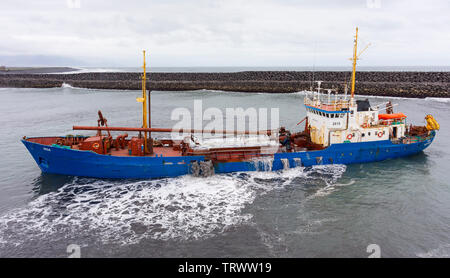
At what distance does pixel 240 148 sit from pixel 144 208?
24.8 feet

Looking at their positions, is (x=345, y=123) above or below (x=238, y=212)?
above

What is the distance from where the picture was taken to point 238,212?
1463cm

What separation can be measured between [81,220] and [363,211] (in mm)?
13700

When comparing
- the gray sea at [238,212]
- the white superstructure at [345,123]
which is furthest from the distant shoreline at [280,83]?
the gray sea at [238,212]

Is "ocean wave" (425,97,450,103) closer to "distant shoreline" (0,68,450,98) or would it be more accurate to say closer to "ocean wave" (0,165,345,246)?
"distant shoreline" (0,68,450,98)

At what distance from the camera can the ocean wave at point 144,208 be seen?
12969 millimetres

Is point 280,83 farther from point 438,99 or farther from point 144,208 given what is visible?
point 144,208

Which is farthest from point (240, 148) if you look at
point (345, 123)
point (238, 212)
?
point (345, 123)

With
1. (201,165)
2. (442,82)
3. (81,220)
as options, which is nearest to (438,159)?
(201,165)

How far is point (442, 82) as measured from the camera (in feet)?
210

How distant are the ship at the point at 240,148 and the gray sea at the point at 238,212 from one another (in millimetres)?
680

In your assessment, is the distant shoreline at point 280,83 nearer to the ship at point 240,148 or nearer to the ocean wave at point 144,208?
the ship at point 240,148

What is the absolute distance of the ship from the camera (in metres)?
18.2
